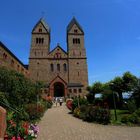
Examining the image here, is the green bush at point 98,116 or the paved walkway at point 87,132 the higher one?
the green bush at point 98,116

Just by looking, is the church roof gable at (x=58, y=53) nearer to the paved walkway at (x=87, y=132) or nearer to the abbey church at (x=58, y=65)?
the abbey church at (x=58, y=65)

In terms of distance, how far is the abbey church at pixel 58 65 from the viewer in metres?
→ 61.3

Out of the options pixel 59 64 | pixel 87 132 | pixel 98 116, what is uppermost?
pixel 59 64

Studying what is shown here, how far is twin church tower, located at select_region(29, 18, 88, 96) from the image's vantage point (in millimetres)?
61281

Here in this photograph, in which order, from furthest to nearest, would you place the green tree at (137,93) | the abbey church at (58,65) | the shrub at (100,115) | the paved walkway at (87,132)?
the abbey church at (58,65) → the green tree at (137,93) → the shrub at (100,115) → the paved walkway at (87,132)

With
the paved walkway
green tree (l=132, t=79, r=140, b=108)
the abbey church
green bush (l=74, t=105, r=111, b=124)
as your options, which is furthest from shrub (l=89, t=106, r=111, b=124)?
the abbey church

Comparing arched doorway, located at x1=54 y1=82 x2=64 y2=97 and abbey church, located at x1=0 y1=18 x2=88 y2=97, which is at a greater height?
abbey church, located at x1=0 y1=18 x2=88 y2=97

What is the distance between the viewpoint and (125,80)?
1598 inches

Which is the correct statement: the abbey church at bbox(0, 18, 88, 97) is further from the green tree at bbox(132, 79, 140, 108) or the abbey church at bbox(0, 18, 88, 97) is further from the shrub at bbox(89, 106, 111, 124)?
the shrub at bbox(89, 106, 111, 124)

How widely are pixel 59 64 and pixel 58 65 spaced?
0.47 metres

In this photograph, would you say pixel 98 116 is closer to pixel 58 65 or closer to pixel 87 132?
pixel 87 132

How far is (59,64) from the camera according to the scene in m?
64.3

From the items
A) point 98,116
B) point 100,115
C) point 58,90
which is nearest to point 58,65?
point 58,90

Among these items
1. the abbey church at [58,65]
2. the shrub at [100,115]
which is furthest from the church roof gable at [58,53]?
the shrub at [100,115]
